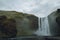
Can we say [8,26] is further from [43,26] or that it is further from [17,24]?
[43,26]

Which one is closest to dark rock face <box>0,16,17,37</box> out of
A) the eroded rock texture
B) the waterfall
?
the eroded rock texture

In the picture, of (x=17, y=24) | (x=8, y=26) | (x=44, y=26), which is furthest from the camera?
(x=44, y=26)

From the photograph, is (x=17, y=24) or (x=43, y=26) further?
(x=43, y=26)

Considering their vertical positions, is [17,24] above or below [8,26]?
above

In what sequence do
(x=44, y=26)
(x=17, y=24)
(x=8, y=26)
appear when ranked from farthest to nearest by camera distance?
(x=44, y=26) → (x=17, y=24) → (x=8, y=26)

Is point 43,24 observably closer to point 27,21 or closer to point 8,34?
point 27,21

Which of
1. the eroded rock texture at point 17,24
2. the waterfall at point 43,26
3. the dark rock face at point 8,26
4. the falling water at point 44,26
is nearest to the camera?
the dark rock face at point 8,26

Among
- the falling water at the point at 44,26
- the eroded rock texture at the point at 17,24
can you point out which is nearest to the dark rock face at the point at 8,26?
the eroded rock texture at the point at 17,24

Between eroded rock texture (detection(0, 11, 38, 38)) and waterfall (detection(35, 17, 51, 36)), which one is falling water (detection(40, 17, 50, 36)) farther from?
eroded rock texture (detection(0, 11, 38, 38))

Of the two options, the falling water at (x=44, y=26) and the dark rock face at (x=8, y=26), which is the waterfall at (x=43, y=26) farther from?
the dark rock face at (x=8, y=26)

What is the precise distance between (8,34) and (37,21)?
21.6 feet

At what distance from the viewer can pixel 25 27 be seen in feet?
88.8

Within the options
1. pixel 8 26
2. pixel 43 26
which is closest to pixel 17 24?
pixel 8 26

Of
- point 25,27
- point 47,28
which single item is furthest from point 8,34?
point 47,28
